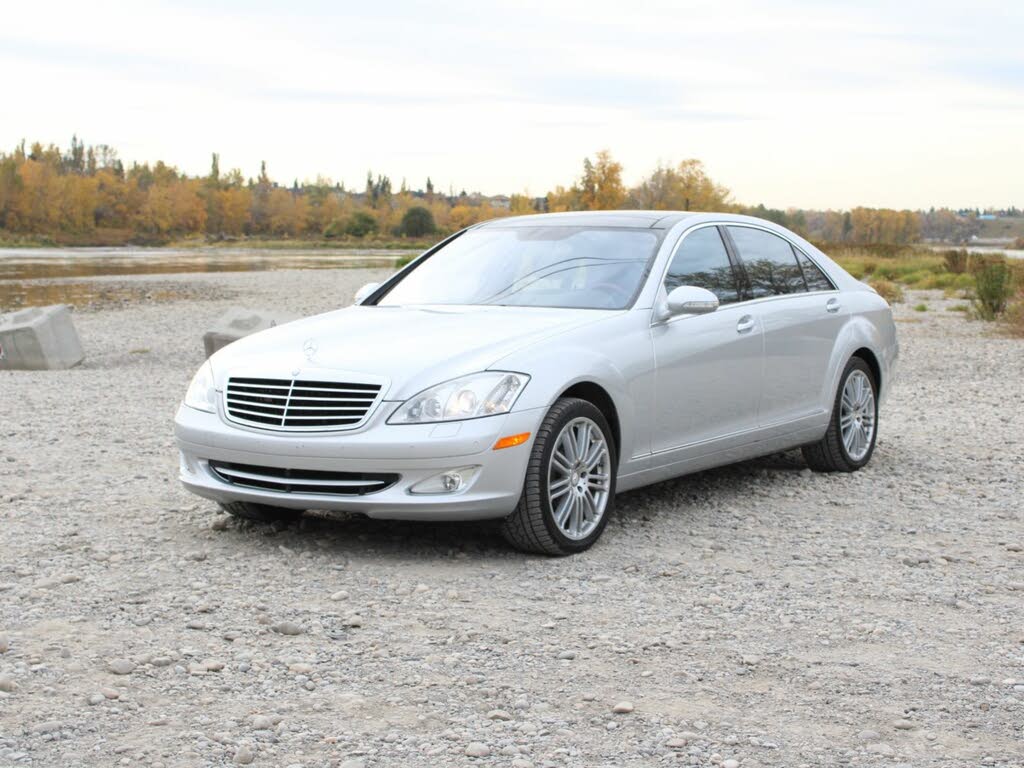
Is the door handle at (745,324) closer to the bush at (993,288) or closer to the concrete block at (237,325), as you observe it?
the concrete block at (237,325)

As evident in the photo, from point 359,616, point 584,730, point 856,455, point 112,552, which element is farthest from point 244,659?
point 856,455

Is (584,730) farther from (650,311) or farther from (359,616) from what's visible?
(650,311)

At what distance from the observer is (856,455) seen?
8.58m

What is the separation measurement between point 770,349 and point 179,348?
13.3 meters

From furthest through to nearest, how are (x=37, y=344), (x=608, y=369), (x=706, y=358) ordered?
(x=37, y=344) → (x=706, y=358) → (x=608, y=369)

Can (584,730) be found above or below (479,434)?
below

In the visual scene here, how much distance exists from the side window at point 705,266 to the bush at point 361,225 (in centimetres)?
16403

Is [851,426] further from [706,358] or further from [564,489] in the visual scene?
[564,489]

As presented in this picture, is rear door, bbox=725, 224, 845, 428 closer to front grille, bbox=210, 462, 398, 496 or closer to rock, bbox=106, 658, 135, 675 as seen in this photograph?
front grille, bbox=210, 462, 398, 496

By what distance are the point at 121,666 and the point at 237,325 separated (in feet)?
39.6

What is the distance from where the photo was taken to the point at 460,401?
577 centimetres

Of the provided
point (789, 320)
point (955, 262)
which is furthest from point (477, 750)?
point (955, 262)

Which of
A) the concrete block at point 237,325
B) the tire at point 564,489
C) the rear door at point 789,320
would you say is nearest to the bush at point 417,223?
the concrete block at point 237,325

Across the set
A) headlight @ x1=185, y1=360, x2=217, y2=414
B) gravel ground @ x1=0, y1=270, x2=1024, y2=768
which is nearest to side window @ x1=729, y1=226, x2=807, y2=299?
gravel ground @ x1=0, y1=270, x2=1024, y2=768
